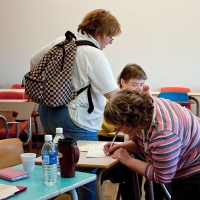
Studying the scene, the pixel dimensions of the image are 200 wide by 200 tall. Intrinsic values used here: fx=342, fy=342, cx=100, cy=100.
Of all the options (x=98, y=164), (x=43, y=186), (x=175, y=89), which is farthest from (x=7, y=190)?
(x=175, y=89)

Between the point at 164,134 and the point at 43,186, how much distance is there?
1.75 ft

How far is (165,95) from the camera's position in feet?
17.8

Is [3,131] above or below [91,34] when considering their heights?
below

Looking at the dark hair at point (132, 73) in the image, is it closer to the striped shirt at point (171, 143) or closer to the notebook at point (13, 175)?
the striped shirt at point (171, 143)

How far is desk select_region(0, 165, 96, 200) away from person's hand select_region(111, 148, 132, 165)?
0.21 metres

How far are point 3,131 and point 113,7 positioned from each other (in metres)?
3.50

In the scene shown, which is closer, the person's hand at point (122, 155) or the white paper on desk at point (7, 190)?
the white paper on desk at point (7, 190)

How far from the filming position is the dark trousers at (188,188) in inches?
58.9

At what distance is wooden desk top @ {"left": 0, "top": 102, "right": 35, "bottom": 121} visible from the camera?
372 cm

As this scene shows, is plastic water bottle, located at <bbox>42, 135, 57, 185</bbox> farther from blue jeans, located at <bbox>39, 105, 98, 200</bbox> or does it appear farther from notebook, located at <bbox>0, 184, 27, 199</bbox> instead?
blue jeans, located at <bbox>39, 105, 98, 200</bbox>

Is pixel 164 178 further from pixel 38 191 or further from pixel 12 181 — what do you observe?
pixel 12 181

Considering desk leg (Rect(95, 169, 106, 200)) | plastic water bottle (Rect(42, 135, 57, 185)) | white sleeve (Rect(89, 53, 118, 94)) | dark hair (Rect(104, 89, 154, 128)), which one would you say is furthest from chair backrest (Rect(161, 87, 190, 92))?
plastic water bottle (Rect(42, 135, 57, 185))

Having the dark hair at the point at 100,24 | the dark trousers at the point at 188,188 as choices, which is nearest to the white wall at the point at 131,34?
the dark hair at the point at 100,24

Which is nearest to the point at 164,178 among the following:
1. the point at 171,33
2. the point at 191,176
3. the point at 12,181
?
the point at 191,176
